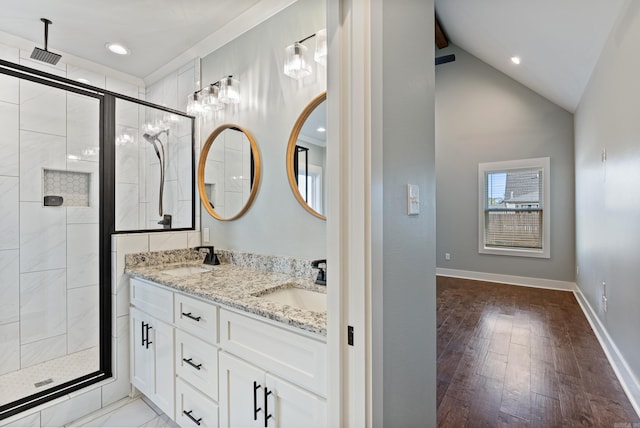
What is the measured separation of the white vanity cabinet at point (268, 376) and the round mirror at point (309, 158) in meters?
0.77

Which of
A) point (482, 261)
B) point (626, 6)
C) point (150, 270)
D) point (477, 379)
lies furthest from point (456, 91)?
point (150, 270)

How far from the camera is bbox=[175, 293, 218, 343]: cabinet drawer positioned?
141 cm

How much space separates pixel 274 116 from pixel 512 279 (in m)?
4.91

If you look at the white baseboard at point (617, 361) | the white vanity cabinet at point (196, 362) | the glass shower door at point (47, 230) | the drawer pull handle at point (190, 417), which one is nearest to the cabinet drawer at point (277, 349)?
the white vanity cabinet at point (196, 362)

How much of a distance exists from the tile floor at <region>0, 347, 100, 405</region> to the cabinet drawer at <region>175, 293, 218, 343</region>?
94cm

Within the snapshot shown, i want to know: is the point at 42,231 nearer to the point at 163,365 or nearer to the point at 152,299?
the point at 152,299

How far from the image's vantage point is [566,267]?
4.57 metres

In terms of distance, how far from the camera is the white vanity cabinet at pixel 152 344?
168 cm

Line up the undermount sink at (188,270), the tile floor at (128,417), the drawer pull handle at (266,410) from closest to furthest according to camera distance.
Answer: the drawer pull handle at (266,410) → the tile floor at (128,417) → the undermount sink at (188,270)

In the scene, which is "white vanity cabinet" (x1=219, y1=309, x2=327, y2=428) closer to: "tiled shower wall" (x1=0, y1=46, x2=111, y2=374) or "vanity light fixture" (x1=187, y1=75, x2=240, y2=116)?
"tiled shower wall" (x1=0, y1=46, x2=111, y2=374)

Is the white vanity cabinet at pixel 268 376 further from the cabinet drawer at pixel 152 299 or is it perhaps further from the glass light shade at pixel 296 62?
the glass light shade at pixel 296 62

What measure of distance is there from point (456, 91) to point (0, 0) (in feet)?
19.2

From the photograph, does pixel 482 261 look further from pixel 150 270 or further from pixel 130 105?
pixel 130 105

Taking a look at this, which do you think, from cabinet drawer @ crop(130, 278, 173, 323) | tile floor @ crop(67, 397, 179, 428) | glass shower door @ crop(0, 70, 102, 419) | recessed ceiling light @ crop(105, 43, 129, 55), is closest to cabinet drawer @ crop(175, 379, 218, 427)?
tile floor @ crop(67, 397, 179, 428)
